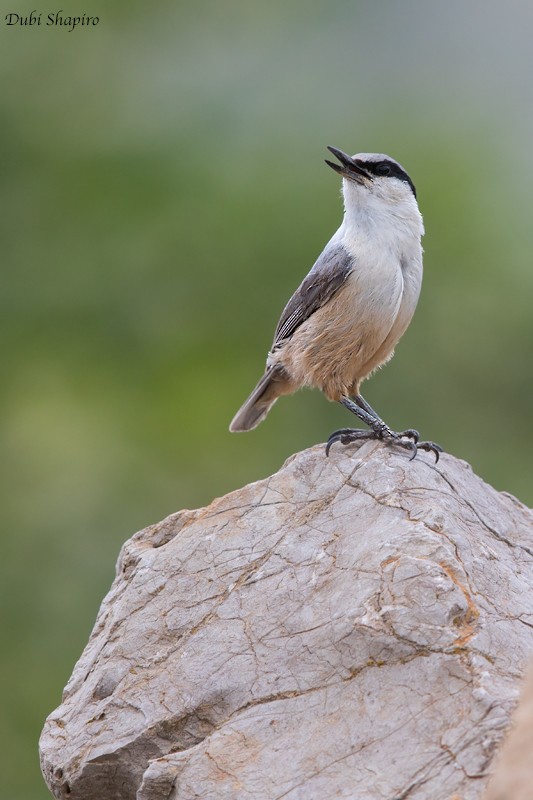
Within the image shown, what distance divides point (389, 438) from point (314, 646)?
1.28 m

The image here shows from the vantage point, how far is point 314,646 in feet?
13.3

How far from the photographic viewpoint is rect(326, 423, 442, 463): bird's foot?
494 centimetres

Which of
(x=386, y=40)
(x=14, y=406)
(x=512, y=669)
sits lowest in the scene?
(x=512, y=669)

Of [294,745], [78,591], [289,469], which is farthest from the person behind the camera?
[78,591]

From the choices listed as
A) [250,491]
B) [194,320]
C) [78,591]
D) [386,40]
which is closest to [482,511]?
[250,491]

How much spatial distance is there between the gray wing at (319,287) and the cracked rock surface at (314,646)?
3.67ft

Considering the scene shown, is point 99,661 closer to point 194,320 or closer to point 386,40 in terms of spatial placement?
point 194,320

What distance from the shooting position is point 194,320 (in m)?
12.2

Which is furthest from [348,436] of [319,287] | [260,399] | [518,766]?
[518,766]

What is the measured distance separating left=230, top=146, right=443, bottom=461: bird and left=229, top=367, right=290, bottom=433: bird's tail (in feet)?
0.29

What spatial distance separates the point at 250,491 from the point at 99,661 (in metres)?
0.95

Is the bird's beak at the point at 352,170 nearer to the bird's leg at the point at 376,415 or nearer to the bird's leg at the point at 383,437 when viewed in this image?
the bird's leg at the point at 376,415

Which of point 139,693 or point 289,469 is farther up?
point 289,469

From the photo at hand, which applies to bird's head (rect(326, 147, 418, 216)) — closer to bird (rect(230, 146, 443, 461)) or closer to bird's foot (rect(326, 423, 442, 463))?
bird (rect(230, 146, 443, 461))
